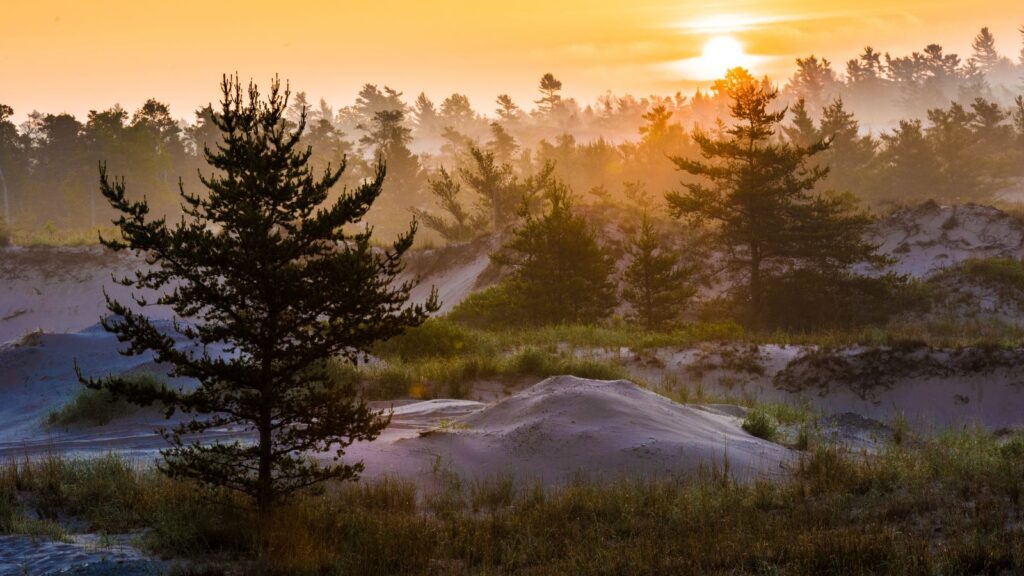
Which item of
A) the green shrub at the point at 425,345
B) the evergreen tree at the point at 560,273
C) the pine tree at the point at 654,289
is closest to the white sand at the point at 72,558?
the green shrub at the point at 425,345

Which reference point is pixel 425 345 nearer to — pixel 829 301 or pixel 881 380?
pixel 881 380

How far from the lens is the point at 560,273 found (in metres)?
26.9

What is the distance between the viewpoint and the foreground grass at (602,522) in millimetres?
6254

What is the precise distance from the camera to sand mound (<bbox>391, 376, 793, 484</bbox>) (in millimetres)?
9555

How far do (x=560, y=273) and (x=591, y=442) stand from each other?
55.2ft

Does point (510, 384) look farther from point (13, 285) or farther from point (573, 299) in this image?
point (13, 285)

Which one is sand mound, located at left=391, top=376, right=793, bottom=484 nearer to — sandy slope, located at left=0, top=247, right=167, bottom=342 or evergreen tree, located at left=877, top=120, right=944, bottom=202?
sandy slope, located at left=0, top=247, right=167, bottom=342

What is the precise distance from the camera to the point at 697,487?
8.27m

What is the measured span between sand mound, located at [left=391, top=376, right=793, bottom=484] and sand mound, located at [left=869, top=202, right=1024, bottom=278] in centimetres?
2724

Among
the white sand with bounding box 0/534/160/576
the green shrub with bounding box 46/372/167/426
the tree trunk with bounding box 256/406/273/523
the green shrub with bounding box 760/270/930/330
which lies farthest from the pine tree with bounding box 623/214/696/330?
the white sand with bounding box 0/534/160/576

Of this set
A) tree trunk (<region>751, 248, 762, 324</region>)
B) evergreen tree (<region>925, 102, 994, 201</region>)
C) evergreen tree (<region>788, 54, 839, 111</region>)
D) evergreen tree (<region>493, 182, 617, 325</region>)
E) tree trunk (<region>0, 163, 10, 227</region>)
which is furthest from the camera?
evergreen tree (<region>788, 54, 839, 111</region>)

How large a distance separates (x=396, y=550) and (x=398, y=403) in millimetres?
8202

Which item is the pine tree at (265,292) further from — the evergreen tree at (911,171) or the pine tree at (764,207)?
the evergreen tree at (911,171)

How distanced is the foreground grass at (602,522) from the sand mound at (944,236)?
1165 inches
